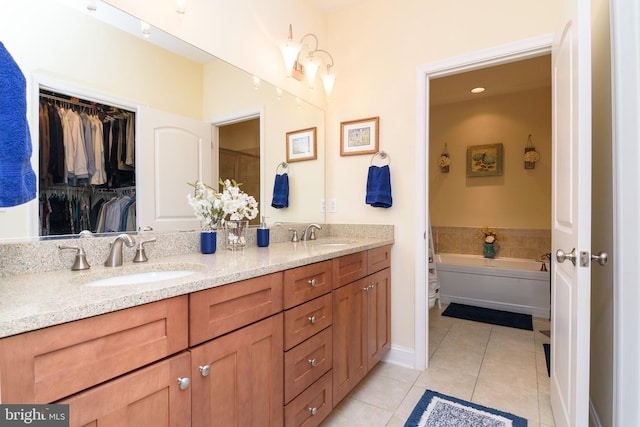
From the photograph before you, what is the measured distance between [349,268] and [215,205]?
80 centimetres

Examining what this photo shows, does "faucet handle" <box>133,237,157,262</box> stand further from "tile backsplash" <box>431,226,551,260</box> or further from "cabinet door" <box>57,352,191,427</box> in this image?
"tile backsplash" <box>431,226,551,260</box>

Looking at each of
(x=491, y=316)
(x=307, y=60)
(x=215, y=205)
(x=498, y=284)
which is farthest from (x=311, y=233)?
(x=498, y=284)

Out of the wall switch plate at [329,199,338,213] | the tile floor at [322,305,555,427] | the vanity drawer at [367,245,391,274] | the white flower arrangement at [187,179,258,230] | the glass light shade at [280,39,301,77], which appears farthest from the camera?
the wall switch plate at [329,199,338,213]

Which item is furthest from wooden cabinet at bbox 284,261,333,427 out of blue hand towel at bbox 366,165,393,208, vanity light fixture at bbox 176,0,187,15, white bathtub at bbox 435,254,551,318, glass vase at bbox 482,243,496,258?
glass vase at bbox 482,243,496,258

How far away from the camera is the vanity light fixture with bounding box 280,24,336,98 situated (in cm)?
217

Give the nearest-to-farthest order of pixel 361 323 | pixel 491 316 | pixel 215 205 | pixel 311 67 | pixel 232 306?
pixel 232 306 < pixel 215 205 < pixel 361 323 < pixel 311 67 < pixel 491 316

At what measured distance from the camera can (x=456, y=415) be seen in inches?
66.3

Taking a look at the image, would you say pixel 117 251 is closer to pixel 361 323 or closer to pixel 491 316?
pixel 361 323

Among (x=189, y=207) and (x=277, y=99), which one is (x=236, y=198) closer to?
(x=189, y=207)

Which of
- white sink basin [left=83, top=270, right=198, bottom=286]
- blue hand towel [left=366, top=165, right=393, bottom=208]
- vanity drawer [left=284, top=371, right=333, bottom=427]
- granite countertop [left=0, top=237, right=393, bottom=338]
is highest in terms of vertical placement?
blue hand towel [left=366, top=165, right=393, bottom=208]

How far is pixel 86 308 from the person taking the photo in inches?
27.9

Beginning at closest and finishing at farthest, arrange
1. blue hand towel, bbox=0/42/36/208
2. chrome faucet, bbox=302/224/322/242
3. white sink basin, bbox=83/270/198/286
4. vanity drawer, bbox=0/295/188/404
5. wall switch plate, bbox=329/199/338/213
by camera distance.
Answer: vanity drawer, bbox=0/295/188/404 < blue hand towel, bbox=0/42/36/208 < white sink basin, bbox=83/270/198/286 < chrome faucet, bbox=302/224/322/242 < wall switch plate, bbox=329/199/338/213

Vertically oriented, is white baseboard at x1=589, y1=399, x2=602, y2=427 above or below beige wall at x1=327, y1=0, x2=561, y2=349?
below

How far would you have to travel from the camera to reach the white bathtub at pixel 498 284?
10.6 feet
